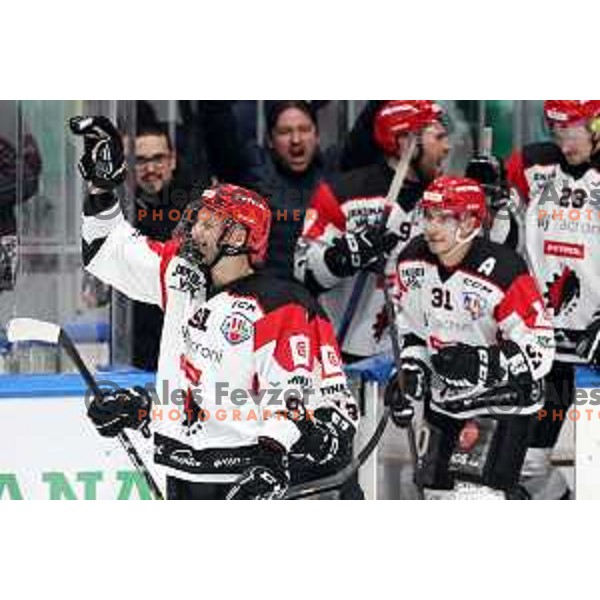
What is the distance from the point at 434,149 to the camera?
5281 millimetres

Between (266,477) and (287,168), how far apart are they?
72 cm

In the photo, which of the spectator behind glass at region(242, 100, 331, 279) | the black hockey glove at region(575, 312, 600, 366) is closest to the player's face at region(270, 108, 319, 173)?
the spectator behind glass at region(242, 100, 331, 279)

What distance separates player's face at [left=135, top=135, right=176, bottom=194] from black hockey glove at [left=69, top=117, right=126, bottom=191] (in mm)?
63

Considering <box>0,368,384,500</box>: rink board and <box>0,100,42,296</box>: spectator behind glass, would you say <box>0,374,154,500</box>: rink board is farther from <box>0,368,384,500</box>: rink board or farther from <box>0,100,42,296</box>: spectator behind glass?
<box>0,100,42,296</box>: spectator behind glass

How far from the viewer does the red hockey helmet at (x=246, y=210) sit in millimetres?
5098

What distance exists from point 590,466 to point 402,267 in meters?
0.63

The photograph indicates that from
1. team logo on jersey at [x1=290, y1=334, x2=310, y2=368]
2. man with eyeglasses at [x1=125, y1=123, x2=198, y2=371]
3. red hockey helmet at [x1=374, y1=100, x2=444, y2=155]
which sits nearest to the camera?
team logo on jersey at [x1=290, y1=334, x2=310, y2=368]

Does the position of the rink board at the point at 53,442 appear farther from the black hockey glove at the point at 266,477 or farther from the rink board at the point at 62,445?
the black hockey glove at the point at 266,477

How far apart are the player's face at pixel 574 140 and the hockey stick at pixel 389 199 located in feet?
1.10

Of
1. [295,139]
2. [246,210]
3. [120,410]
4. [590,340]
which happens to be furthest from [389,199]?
[120,410]

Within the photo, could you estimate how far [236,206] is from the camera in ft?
16.8

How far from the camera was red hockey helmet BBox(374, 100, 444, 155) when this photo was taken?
5250 millimetres

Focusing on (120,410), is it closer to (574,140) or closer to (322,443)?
(322,443)

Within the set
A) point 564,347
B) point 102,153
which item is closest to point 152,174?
point 102,153
